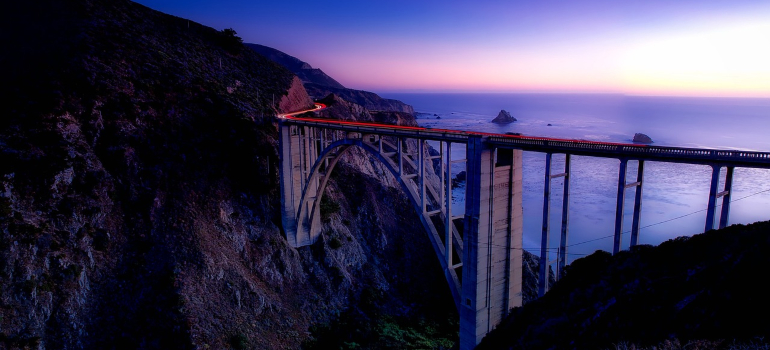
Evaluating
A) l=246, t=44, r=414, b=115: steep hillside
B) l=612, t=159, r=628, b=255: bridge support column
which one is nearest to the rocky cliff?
Result: l=612, t=159, r=628, b=255: bridge support column

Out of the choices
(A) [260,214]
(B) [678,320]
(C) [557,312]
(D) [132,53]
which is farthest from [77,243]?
(B) [678,320]

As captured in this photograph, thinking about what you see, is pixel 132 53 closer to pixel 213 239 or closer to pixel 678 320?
pixel 213 239

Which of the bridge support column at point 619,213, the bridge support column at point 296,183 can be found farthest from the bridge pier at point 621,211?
the bridge support column at point 296,183

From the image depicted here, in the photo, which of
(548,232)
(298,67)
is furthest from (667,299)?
(298,67)

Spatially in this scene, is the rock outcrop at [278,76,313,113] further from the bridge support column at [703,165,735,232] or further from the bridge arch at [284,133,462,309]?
the bridge support column at [703,165,735,232]

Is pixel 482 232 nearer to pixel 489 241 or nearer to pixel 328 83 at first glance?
pixel 489 241

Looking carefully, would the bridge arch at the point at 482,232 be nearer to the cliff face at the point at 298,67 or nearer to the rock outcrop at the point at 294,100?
the rock outcrop at the point at 294,100

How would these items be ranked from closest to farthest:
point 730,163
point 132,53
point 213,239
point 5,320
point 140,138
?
point 730,163 → point 5,320 → point 213,239 → point 140,138 → point 132,53
